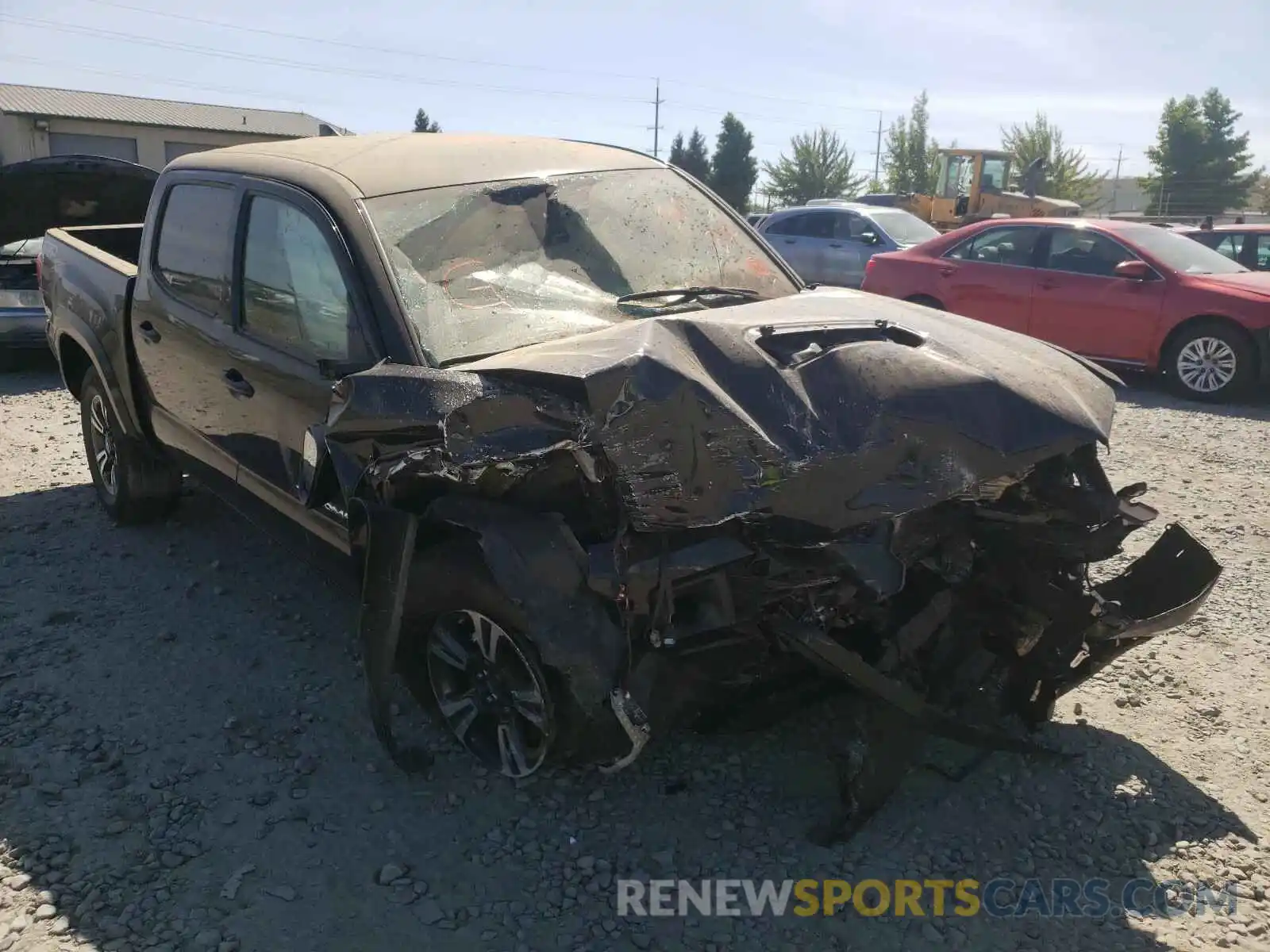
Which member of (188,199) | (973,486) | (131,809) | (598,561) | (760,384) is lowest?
(131,809)

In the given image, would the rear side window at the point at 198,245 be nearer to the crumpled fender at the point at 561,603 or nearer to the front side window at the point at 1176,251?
the crumpled fender at the point at 561,603

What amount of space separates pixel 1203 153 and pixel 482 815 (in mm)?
51619

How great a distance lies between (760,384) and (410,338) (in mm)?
1141

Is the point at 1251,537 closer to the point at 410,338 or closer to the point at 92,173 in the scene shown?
the point at 410,338

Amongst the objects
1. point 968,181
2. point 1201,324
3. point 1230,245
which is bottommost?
point 1201,324

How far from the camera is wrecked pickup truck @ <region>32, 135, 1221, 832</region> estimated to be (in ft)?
8.71

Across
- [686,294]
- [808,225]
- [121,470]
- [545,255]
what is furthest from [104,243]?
[808,225]

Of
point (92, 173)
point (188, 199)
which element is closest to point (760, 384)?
point (188, 199)

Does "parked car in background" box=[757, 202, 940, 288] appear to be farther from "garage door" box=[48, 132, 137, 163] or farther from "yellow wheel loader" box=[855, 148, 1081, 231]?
"garage door" box=[48, 132, 137, 163]

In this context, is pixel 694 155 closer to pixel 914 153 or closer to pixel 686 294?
pixel 914 153

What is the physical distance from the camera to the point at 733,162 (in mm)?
44438

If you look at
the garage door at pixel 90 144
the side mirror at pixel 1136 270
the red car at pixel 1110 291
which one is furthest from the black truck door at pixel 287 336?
the garage door at pixel 90 144

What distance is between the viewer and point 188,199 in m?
4.48

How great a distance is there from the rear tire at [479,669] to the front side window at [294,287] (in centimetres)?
83
